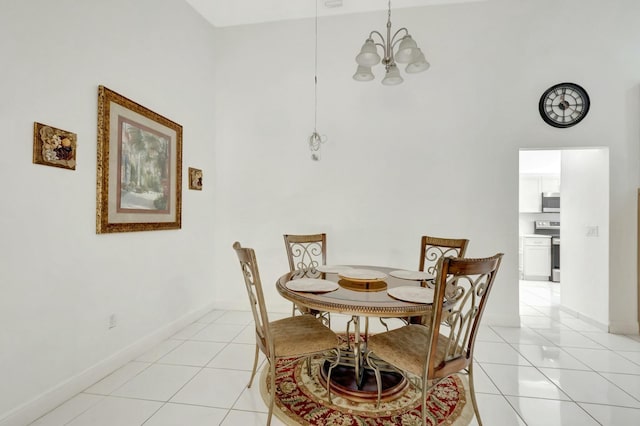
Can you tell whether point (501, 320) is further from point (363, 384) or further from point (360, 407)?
point (360, 407)

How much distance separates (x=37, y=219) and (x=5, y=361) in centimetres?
82

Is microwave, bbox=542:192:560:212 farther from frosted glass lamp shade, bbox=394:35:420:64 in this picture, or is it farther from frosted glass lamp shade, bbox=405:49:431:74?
frosted glass lamp shade, bbox=394:35:420:64

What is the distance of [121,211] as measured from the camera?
241 cm

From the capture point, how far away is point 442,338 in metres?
1.86

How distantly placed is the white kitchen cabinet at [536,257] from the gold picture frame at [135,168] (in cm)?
614

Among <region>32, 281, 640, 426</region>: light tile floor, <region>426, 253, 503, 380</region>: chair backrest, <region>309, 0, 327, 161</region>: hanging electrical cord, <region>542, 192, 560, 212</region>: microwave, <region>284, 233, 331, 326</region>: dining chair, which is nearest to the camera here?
<region>426, 253, 503, 380</region>: chair backrest

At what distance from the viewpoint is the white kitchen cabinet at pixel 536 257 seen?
18.2ft

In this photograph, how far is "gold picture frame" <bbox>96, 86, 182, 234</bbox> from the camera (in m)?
2.25

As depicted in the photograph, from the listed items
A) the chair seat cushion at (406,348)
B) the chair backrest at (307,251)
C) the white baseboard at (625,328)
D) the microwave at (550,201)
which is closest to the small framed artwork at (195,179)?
the chair backrest at (307,251)

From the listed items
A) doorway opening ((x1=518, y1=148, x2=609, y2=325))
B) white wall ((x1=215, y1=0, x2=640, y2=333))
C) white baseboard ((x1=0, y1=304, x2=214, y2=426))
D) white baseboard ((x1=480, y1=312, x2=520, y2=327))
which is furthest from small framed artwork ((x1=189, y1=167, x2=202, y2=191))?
doorway opening ((x1=518, y1=148, x2=609, y2=325))

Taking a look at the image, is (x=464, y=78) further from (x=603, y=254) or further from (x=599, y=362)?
(x=599, y=362)

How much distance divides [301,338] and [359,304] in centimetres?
52

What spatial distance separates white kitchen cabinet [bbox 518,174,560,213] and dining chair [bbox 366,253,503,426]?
19.3 ft

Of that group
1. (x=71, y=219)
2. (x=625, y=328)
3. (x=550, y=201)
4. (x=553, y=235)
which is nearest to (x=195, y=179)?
(x=71, y=219)
